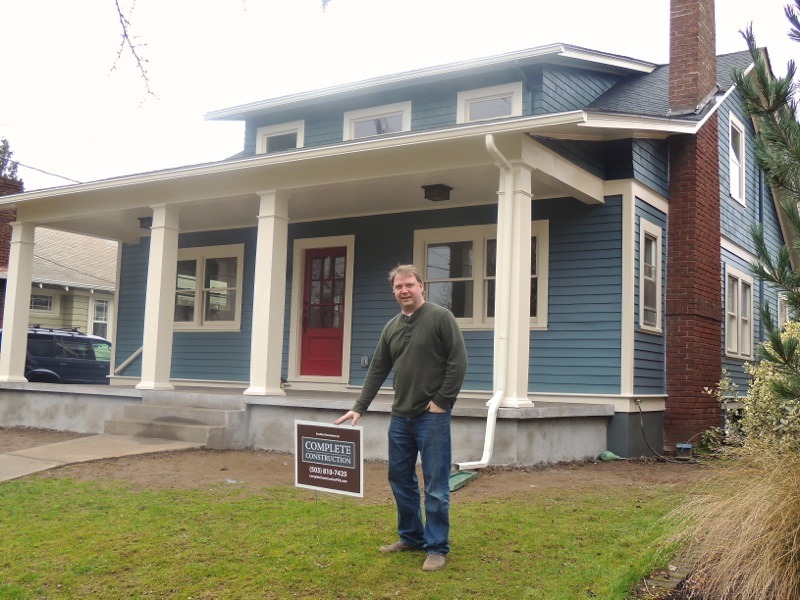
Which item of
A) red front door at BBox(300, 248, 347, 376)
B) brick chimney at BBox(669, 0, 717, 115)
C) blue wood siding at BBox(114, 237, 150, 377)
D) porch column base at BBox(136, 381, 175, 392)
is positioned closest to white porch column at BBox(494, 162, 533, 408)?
brick chimney at BBox(669, 0, 717, 115)

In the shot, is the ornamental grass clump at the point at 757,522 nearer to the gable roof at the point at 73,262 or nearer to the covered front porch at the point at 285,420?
the covered front porch at the point at 285,420

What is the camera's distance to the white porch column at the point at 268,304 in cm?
996

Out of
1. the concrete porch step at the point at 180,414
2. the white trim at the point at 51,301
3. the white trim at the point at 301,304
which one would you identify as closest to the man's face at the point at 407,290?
the concrete porch step at the point at 180,414

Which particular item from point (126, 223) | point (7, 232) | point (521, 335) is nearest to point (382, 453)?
point (521, 335)

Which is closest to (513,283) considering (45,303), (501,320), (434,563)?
(501,320)

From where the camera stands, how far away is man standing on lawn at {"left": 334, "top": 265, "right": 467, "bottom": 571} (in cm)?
474

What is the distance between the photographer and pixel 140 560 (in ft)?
16.0

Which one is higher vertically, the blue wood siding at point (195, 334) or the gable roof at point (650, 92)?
the gable roof at point (650, 92)

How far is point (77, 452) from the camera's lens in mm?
8578

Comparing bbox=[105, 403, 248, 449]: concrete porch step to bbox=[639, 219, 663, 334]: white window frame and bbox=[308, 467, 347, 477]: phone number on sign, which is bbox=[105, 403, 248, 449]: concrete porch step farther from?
bbox=[639, 219, 663, 334]: white window frame

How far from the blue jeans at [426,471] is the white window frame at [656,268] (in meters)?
6.05

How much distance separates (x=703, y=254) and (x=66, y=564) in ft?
30.5

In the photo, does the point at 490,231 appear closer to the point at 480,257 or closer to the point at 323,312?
the point at 480,257

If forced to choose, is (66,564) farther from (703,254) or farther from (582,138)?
(703,254)
